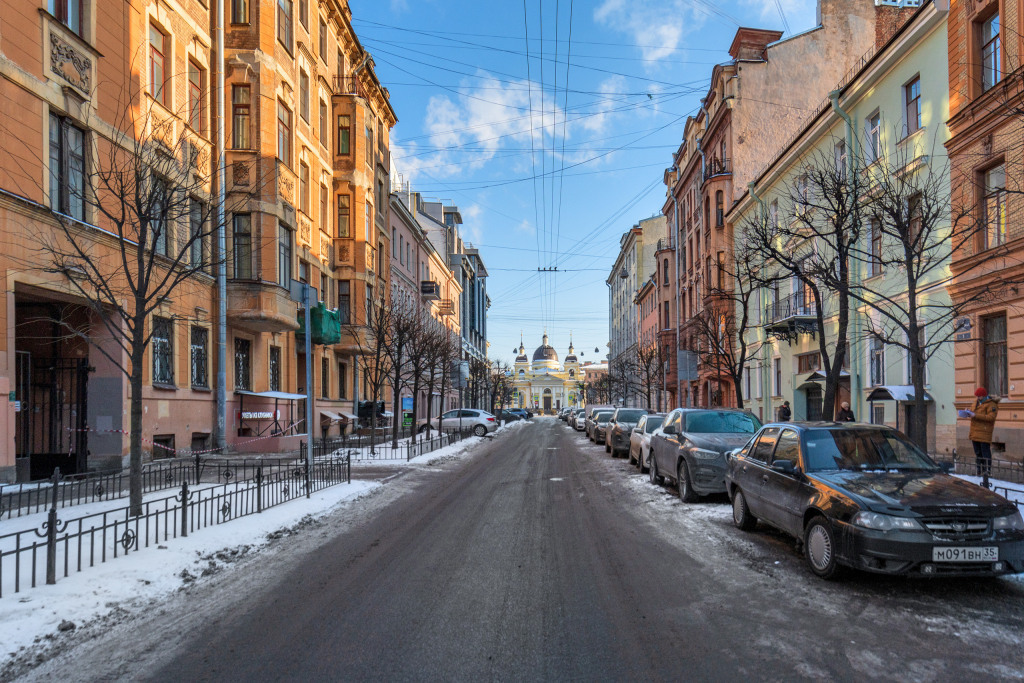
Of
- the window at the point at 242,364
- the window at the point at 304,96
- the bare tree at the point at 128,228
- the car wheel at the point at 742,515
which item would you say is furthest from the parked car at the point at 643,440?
the window at the point at 304,96

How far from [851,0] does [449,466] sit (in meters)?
33.5

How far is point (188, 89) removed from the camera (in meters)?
20.8

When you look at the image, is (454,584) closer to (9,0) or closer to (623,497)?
(623,497)

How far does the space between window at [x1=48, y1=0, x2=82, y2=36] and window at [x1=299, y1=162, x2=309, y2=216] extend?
1260cm

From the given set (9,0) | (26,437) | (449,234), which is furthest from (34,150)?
(449,234)

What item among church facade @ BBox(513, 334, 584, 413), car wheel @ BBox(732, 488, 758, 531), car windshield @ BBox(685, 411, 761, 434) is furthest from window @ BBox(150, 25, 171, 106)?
church facade @ BBox(513, 334, 584, 413)

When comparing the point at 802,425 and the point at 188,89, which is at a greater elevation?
the point at 188,89

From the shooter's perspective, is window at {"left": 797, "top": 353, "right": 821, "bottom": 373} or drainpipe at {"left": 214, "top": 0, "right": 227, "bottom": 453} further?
window at {"left": 797, "top": 353, "right": 821, "bottom": 373}

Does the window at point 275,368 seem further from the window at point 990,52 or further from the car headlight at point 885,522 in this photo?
the car headlight at point 885,522

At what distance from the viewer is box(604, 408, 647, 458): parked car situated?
23.7 meters

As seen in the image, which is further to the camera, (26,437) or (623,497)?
(26,437)

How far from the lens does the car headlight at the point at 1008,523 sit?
6.21m

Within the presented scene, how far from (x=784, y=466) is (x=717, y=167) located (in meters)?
34.8

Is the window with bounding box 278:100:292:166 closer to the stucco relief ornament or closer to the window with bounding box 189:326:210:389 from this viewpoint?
the window with bounding box 189:326:210:389
